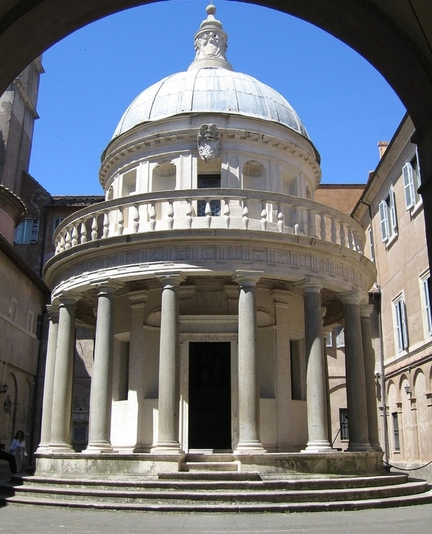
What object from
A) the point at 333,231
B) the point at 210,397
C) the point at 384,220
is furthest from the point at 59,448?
the point at 384,220

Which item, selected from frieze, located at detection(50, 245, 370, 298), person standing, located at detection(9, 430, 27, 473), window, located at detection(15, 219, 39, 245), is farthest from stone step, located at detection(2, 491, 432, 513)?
window, located at detection(15, 219, 39, 245)

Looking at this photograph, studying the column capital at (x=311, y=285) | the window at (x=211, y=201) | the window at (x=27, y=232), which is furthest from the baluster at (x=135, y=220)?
the window at (x=27, y=232)

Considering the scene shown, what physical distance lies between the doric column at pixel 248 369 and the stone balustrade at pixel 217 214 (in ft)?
5.01

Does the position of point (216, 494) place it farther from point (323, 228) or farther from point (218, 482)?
point (323, 228)

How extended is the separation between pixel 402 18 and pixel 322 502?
10730 millimetres

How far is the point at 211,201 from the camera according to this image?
18.2 m

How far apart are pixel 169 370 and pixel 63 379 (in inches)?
158

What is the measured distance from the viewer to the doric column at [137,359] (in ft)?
61.6

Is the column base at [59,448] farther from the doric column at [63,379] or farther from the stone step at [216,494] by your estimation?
the stone step at [216,494]

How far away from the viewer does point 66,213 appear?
117 ft

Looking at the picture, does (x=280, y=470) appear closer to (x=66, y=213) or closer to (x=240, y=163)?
(x=240, y=163)

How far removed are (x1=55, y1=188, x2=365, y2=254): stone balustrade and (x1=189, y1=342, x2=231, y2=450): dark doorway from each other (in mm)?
5174

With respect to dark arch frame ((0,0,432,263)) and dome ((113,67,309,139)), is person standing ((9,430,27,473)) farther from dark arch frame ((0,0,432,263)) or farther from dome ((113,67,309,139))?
dark arch frame ((0,0,432,263))

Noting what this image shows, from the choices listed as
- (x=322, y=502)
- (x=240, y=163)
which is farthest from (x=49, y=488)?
(x=240, y=163)
